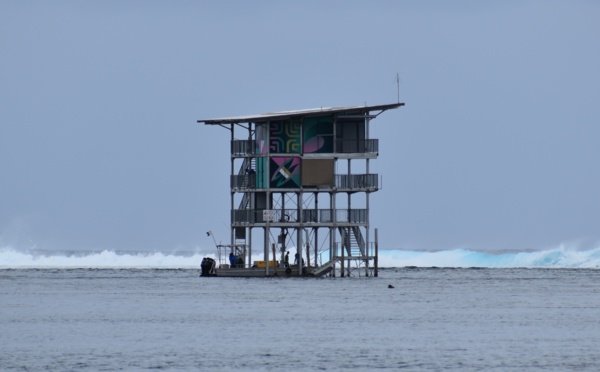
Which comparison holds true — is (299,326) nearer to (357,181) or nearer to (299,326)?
(299,326)

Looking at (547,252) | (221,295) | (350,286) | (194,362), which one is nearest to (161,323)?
(194,362)

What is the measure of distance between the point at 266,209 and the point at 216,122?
18.4 ft

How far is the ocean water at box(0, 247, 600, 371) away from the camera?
44.6 meters

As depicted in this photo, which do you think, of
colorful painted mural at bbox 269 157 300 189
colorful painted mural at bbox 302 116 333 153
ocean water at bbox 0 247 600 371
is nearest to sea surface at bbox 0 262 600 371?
ocean water at bbox 0 247 600 371

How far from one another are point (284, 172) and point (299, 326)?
32.1m

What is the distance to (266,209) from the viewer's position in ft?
287

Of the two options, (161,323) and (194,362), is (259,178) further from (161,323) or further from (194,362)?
(194,362)

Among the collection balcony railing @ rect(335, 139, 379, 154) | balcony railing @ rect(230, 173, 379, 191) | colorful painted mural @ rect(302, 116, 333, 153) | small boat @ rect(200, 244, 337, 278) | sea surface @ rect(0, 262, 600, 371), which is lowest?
sea surface @ rect(0, 262, 600, 371)

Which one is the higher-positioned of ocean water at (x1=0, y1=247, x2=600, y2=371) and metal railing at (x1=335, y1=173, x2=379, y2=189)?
metal railing at (x1=335, y1=173, x2=379, y2=189)

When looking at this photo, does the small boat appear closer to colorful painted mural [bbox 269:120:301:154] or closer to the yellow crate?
the yellow crate

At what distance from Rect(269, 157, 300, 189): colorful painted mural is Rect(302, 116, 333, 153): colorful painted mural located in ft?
4.06

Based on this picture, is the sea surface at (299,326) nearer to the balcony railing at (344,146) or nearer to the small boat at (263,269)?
the small boat at (263,269)

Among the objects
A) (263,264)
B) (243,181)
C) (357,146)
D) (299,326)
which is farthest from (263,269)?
(299,326)

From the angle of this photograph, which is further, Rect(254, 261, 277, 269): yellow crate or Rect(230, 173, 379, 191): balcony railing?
Rect(254, 261, 277, 269): yellow crate
